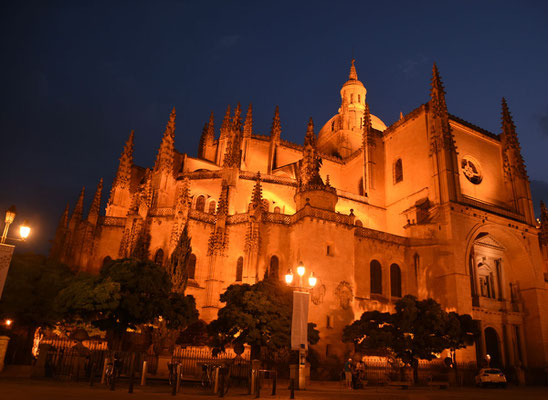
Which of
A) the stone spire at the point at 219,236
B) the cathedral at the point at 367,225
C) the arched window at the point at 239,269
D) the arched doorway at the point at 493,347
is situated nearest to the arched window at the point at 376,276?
the cathedral at the point at 367,225

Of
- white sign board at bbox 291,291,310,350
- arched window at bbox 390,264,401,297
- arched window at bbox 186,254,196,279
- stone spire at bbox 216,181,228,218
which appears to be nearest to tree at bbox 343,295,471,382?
arched window at bbox 390,264,401,297

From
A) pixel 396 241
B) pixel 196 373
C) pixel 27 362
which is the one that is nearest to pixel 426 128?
pixel 396 241

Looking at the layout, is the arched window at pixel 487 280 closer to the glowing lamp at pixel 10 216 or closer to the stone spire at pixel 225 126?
the stone spire at pixel 225 126

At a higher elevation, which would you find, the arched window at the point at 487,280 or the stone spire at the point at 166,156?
the stone spire at the point at 166,156

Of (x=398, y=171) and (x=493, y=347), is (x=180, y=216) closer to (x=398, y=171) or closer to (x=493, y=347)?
(x=398, y=171)

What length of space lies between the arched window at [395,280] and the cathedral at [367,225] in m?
0.12

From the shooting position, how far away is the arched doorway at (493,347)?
107 feet

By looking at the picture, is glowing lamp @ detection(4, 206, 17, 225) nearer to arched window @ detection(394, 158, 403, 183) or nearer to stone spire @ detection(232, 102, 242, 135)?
stone spire @ detection(232, 102, 242, 135)

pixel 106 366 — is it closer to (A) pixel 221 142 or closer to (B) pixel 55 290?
(B) pixel 55 290

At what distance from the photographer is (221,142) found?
43.2 m

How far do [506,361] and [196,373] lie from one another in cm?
2466

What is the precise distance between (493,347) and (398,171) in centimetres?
1593

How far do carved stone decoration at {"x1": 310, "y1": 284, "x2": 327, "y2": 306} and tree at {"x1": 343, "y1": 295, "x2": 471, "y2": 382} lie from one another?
2303 mm

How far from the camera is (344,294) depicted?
90.8 feet
